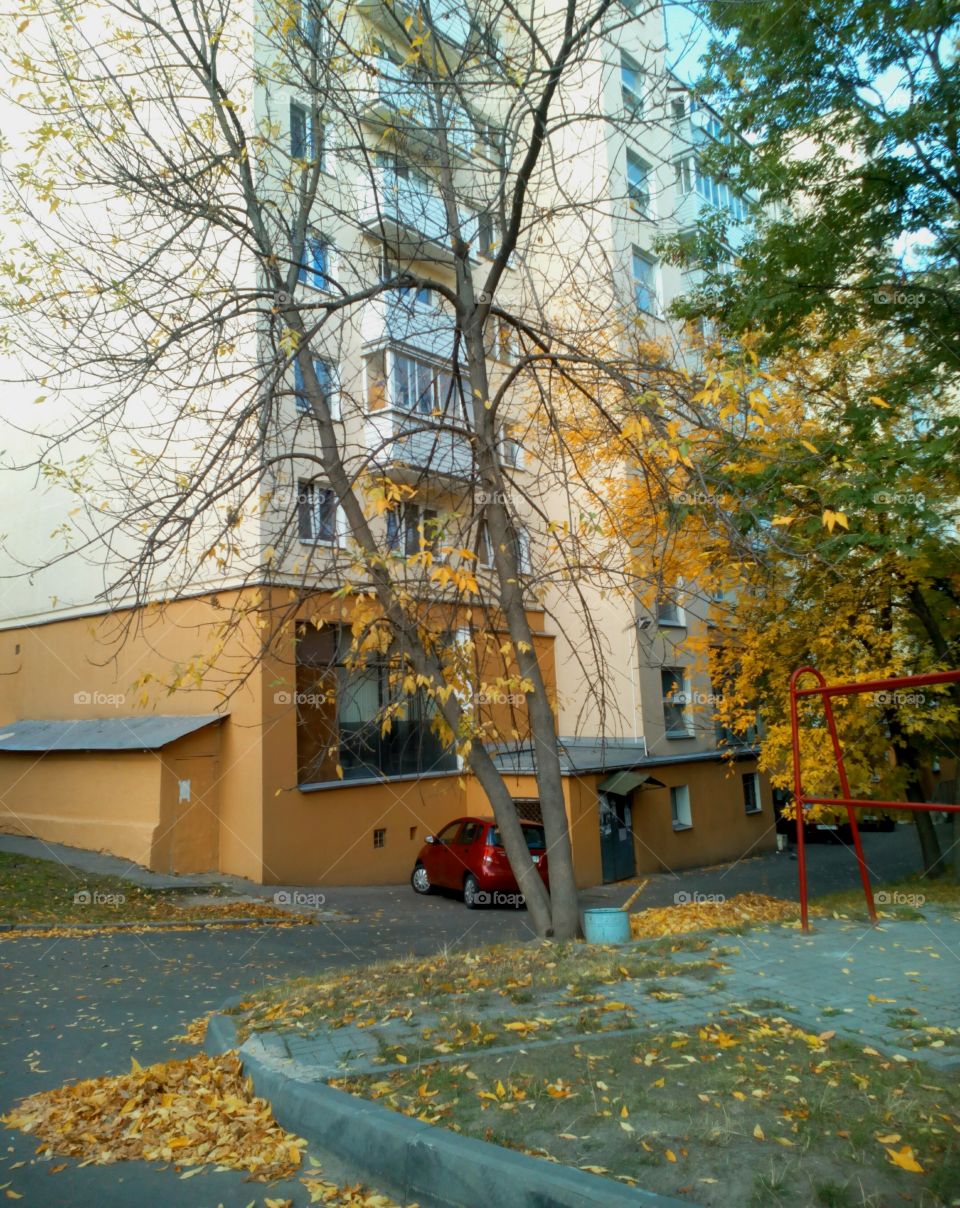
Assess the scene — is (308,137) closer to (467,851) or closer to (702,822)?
(467,851)

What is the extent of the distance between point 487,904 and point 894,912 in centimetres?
842

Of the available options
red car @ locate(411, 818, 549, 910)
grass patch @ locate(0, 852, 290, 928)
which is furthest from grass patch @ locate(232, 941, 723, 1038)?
red car @ locate(411, 818, 549, 910)

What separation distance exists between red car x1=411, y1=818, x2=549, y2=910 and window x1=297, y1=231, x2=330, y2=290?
31.1ft

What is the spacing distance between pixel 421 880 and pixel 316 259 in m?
11.7

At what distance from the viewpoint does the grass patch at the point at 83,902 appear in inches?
477

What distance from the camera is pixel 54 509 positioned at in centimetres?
2027

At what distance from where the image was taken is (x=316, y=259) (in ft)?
33.2

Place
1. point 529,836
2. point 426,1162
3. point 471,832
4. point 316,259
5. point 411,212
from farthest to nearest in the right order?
point 471,832, point 529,836, point 411,212, point 316,259, point 426,1162

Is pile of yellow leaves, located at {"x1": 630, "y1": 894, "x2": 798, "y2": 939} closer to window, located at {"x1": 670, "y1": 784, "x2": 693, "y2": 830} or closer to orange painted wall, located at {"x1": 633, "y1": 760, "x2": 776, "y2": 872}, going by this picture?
orange painted wall, located at {"x1": 633, "y1": 760, "x2": 776, "y2": 872}

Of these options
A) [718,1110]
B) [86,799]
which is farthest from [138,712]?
[718,1110]

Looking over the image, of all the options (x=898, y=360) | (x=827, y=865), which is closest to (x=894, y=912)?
(x=898, y=360)

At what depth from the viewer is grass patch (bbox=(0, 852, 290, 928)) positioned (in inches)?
477

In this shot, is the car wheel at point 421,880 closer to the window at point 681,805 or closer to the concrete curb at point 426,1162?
the window at point 681,805

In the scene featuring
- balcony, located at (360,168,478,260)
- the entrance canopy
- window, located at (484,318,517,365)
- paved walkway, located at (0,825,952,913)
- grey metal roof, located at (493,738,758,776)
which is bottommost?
paved walkway, located at (0,825,952,913)
